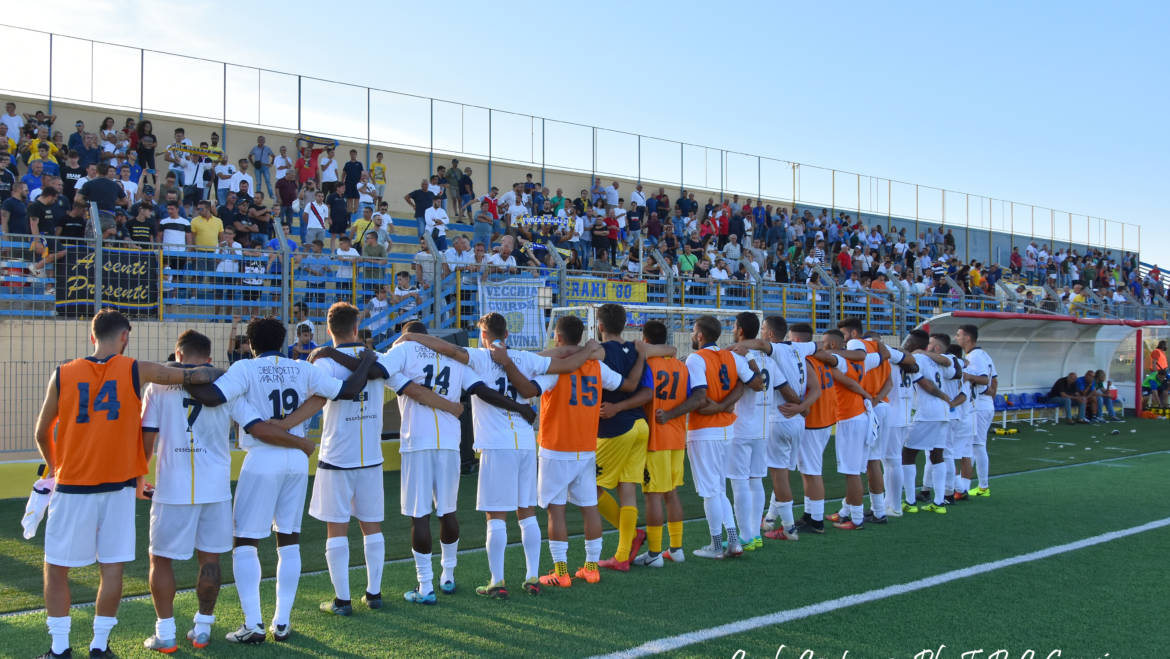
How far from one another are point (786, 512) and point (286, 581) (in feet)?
15.3

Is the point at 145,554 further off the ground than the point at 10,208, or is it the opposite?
the point at 10,208

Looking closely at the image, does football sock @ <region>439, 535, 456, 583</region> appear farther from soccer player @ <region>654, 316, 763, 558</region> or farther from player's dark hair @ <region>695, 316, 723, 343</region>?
player's dark hair @ <region>695, 316, 723, 343</region>

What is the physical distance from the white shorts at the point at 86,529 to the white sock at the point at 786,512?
548 centimetres

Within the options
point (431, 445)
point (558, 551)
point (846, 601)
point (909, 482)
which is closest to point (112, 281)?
point (431, 445)

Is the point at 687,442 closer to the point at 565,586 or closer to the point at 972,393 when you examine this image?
the point at 565,586

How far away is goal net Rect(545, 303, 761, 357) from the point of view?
44.1 feet

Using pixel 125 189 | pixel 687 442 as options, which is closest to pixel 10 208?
pixel 125 189

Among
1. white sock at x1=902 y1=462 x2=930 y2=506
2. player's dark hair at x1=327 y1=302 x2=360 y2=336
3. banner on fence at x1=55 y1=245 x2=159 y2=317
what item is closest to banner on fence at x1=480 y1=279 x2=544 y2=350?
banner on fence at x1=55 y1=245 x2=159 y2=317

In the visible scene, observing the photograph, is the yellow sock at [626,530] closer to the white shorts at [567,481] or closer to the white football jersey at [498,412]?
the white shorts at [567,481]

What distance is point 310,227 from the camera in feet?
54.7

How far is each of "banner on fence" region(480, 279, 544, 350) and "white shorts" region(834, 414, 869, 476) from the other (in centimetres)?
609

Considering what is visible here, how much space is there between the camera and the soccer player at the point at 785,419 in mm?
8391

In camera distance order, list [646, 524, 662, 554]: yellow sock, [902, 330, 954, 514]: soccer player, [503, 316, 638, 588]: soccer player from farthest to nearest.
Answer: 1. [902, 330, 954, 514]: soccer player
2. [646, 524, 662, 554]: yellow sock
3. [503, 316, 638, 588]: soccer player

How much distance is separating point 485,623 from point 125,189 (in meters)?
12.5
